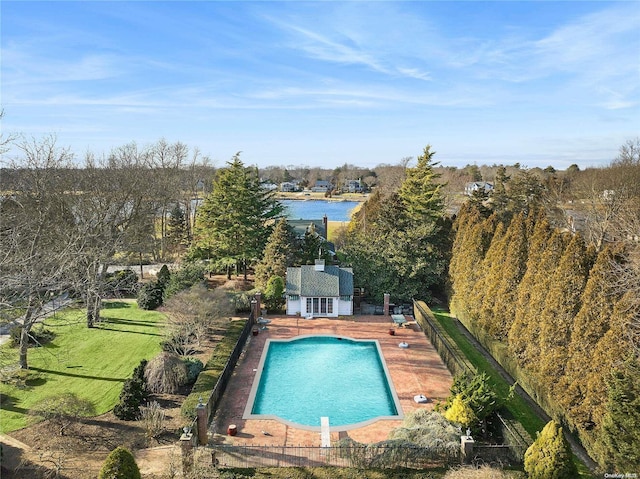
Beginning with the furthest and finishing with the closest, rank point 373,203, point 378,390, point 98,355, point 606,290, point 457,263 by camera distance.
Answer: point 373,203 → point 457,263 → point 98,355 → point 378,390 → point 606,290

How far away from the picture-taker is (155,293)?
28.6m

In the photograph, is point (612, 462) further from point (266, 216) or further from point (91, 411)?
point (266, 216)

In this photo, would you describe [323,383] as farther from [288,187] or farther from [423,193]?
[288,187]

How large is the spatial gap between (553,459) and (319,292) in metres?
17.7

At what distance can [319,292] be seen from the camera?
1099 inches

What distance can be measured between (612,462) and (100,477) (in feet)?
46.7

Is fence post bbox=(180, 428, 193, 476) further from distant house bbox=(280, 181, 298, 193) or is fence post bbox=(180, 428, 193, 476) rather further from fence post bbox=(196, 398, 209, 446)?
distant house bbox=(280, 181, 298, 193)

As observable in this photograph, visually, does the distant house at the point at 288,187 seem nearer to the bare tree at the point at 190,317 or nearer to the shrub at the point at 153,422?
the bare tree at the point at 190,317

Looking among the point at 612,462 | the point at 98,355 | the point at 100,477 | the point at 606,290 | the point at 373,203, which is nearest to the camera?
the point at 100,477

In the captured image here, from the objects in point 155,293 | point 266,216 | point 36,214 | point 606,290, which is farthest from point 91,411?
point 266,216

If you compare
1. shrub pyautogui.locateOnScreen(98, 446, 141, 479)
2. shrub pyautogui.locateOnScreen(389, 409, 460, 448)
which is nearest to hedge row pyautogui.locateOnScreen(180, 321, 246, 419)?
shrub pyautogui.locateOnScreen(98, 446, 141, 479)

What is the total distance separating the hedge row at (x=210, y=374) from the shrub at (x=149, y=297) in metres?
7.89

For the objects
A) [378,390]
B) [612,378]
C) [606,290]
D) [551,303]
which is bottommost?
[378,390]

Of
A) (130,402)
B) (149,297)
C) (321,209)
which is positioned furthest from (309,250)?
(321,209)
